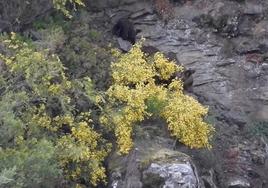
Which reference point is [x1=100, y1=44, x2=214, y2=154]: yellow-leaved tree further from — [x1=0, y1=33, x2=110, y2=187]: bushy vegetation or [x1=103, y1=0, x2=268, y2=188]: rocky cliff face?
[x1=103, y1=0, x2=268, y2=188]: rocky cliff face

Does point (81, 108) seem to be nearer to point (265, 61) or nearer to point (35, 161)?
point (35, 161)

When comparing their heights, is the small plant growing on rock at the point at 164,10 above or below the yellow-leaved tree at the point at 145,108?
above

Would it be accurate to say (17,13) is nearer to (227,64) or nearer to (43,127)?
(43,127)

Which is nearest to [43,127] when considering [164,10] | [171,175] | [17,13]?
[171,175]

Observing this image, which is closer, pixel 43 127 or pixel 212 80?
pixel 43 127

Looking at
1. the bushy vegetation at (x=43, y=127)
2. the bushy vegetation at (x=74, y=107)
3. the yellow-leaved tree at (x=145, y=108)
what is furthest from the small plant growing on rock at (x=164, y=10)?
the bushy vegetation at (x=43, y=127)

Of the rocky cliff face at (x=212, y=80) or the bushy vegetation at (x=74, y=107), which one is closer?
the bushy vegetation at (x=74, y=107)

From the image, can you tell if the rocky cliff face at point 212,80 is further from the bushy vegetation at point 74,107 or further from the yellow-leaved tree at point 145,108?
the bushy vegetation at point 74,107

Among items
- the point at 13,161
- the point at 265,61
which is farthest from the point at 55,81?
the point at 265,61

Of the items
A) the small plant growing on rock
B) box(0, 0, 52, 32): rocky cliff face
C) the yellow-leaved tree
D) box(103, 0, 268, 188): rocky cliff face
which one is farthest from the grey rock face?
the small plant growing on rock
